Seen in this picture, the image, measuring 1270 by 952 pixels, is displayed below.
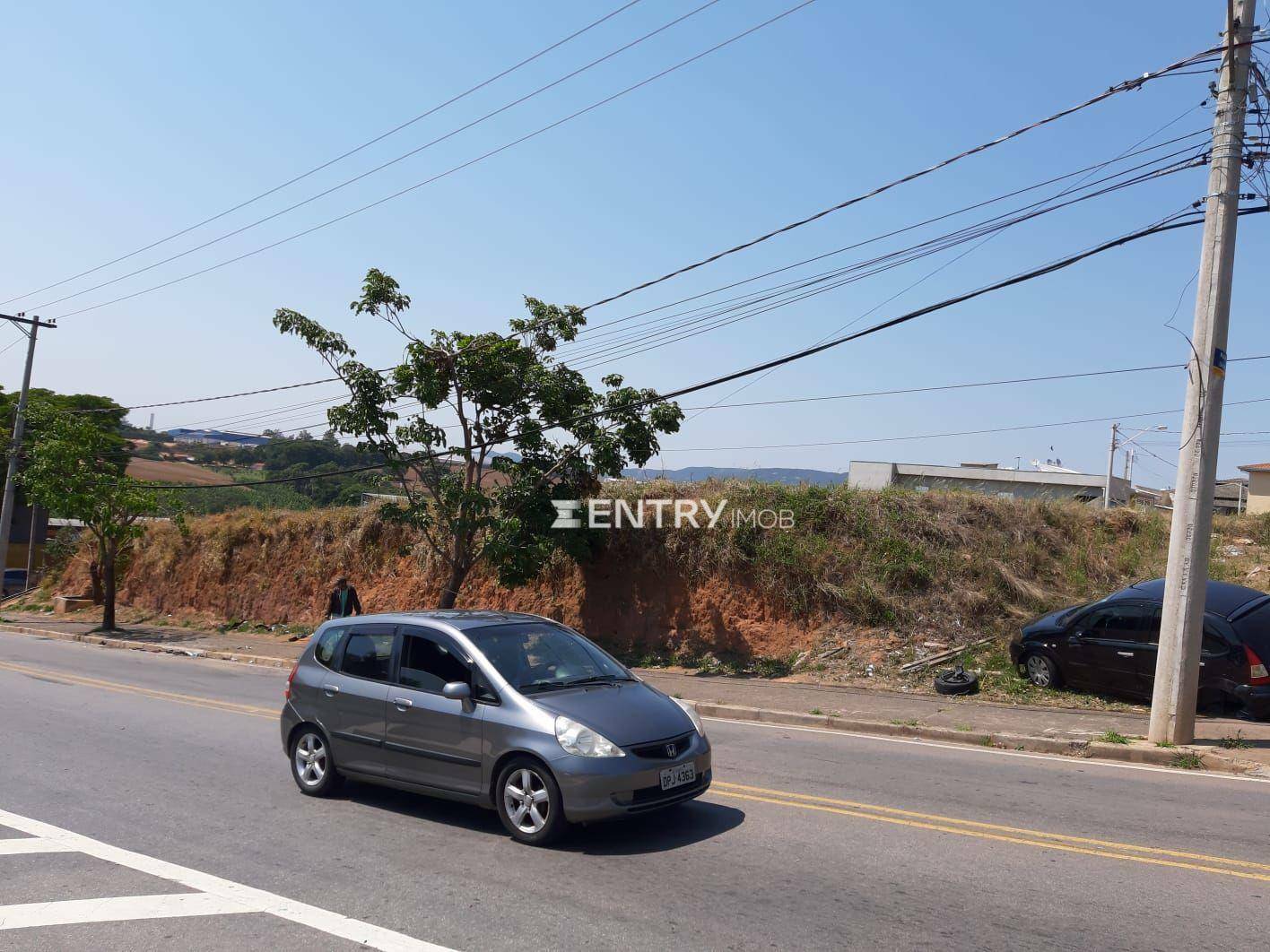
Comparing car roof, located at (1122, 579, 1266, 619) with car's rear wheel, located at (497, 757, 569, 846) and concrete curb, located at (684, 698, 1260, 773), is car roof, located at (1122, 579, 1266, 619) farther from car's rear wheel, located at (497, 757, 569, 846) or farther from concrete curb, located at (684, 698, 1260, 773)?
car's rear wheel, located at (497, 757, 569, 846)

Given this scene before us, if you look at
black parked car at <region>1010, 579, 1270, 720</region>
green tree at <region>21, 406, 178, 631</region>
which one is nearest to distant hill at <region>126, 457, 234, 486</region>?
green tree at <region>21, 406, 178, 631</region>

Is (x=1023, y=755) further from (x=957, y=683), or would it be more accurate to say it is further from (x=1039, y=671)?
(x=1039, y=671)

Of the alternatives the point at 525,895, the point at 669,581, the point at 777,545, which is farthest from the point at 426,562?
the point at 525,895

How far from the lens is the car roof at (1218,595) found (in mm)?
12234

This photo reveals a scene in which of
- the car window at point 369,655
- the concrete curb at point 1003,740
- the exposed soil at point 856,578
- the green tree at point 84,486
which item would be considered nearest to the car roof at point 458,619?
the car window at point 369,655

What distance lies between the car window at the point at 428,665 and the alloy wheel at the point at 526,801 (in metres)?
0.86

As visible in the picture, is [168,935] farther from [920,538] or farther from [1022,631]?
[920,538]

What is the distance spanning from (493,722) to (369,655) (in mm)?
1674

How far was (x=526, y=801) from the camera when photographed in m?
6.77

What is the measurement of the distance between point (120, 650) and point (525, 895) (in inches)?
887

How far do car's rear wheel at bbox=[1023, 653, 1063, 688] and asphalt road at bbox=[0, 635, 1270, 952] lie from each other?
397cm

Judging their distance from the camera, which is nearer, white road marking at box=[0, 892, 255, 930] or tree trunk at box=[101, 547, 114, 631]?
white road marking at box=[0, 892, 255, 930]

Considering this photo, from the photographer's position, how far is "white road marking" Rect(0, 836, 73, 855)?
22.1ft

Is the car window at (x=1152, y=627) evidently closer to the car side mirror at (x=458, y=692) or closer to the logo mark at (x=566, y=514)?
the car side mirror at (x=458, y=692)
